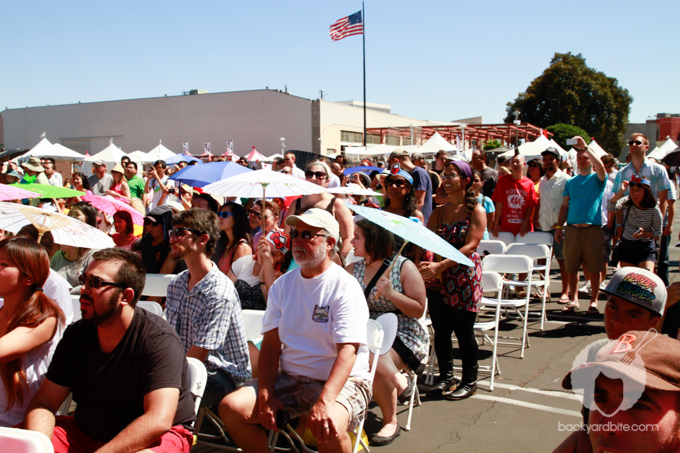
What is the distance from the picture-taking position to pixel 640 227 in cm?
630

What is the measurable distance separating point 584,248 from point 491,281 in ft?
8.81

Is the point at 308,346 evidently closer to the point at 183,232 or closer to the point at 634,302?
the point at 183,232

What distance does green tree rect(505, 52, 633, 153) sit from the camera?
45562 millimetres

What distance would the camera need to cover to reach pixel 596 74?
153ft

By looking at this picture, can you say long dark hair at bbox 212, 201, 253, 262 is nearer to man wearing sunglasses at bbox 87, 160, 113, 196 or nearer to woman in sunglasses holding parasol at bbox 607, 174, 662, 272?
woman in sunglasses holding parasol at bbox 607, 174, 662, 272

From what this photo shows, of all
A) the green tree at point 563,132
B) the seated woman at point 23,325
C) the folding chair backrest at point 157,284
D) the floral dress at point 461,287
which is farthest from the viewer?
the green tree at point 563,132

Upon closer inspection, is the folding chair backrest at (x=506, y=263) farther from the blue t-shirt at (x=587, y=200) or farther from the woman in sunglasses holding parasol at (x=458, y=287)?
the blue t-shirt at (x=587, y=200)

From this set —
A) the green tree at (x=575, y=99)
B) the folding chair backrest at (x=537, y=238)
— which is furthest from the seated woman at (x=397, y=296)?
the green tree at (x=575, y=99)

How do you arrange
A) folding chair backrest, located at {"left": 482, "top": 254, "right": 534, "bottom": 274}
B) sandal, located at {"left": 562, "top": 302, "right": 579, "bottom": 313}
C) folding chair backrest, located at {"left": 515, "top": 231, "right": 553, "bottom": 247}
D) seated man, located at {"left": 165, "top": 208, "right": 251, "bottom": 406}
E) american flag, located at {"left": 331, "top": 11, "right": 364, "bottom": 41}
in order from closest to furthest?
seated man, located at {"left": 165, "top": 208, "right": 251, "bottom": 406} → folding chair backrest, located at {"left": 482, "top": 254, "right": 534, "bottom": 274} → sandal, located at {"left": 562, "top": 302, "right": 579, "bottom": 313} → folding chair backrest, located at {"left": 515, "top": 231, "right": 553, "bottom": 247} → american flag, located at {"left": 331, "top": 11, "right": 364, "bottom": 41}

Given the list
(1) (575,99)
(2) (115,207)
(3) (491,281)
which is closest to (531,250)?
(3) (491,281)

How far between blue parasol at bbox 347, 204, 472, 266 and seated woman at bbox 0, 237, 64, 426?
71.2 inches

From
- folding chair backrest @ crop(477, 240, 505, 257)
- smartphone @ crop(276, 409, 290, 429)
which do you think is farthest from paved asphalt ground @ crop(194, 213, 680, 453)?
folding chair backrest @ crop(477, 240, 505, 257)

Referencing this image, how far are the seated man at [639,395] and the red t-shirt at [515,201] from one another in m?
6.72

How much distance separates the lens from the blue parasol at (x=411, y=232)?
136 inches
